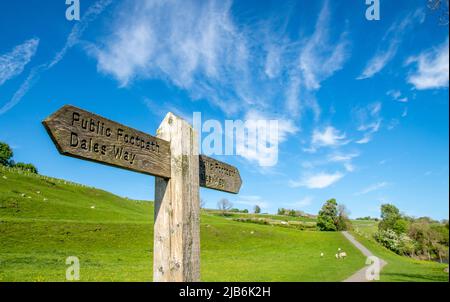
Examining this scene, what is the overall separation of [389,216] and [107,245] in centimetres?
11210

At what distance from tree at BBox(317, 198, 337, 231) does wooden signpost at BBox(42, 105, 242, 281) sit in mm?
95471

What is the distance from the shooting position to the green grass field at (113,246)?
2148cm

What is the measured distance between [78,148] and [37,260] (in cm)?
2325

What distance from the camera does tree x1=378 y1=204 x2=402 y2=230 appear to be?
10800 cm

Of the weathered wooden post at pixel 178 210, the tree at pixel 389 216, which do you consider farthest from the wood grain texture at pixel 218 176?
the tree at pixel 389 216

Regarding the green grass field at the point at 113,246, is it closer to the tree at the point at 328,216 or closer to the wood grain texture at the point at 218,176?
the wood grain texture at the point at 218,176

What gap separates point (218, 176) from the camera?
4.69 meters

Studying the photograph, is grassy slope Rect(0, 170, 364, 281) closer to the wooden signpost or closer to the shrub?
the wooden signpost

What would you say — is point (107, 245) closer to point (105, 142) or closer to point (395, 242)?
point (105, 142)

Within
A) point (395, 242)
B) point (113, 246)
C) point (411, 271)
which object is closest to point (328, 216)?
point (395, 242)

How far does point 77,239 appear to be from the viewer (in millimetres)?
31266

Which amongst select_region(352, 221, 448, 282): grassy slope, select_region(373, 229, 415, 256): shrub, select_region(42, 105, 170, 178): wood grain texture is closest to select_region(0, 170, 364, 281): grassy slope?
select_region(352, 221, 448, 282): grassy slope

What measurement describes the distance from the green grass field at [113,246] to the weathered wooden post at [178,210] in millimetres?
15324
